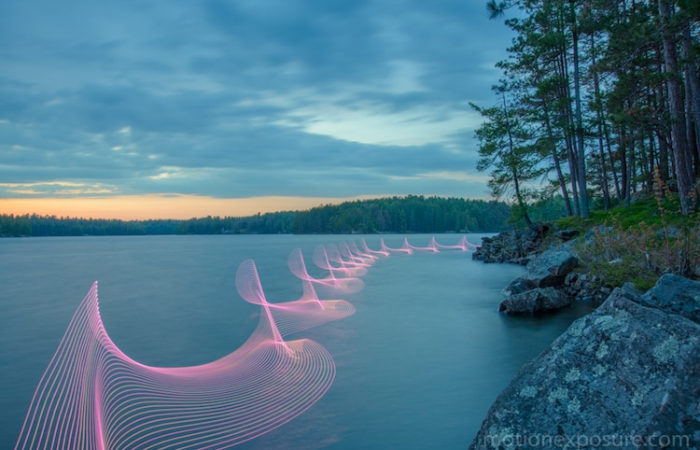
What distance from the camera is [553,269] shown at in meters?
15.7

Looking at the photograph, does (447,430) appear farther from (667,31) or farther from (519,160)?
(519,160)

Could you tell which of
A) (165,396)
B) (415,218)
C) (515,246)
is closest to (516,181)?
(515,246)

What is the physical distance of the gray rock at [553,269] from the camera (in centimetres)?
1550

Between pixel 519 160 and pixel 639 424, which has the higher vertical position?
pixel 519 160

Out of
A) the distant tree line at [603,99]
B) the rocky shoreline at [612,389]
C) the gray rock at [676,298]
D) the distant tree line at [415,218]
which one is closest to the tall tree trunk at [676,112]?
the distant tree line at [603,99]

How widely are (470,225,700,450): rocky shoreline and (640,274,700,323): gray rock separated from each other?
0.07m

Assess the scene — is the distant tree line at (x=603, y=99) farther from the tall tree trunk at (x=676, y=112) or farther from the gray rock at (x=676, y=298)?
the gray rock at (x=676, y=298)

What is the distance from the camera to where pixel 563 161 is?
3572 centimetres

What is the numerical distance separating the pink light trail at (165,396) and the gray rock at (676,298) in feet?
15.1

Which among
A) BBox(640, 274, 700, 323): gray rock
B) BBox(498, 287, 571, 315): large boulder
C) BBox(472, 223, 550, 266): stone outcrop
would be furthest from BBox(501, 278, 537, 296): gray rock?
BBox(472, 223, 550, 266): stone outcrop

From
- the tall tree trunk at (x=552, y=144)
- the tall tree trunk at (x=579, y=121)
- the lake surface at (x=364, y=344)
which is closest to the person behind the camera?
the lake surface at (x=364, y=344)

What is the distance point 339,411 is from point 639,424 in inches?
181

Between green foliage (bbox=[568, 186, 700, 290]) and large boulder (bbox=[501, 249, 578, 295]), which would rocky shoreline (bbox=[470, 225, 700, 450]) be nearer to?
green foliage (bbox=[568, 186, 700, 290])

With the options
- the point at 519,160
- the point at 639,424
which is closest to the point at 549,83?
the point at 519,160
